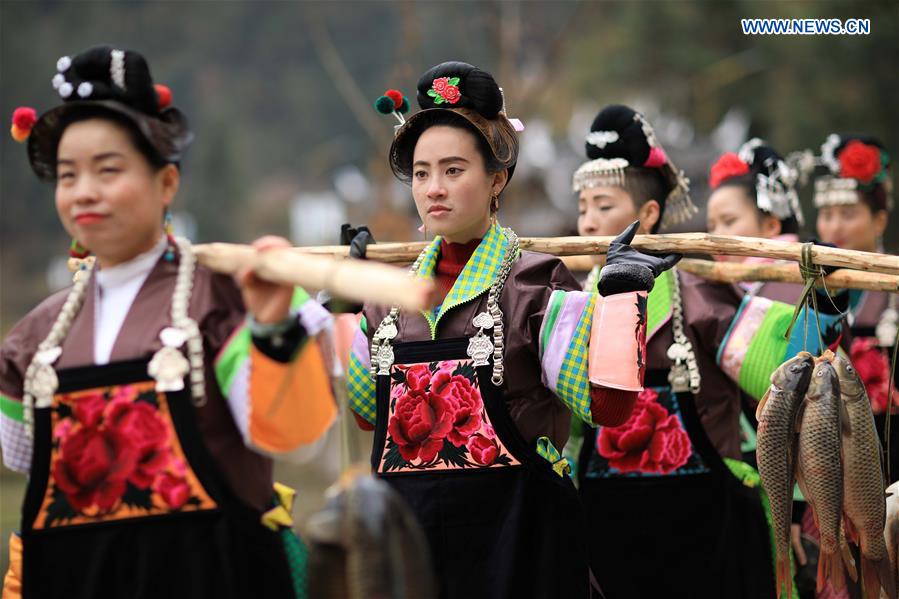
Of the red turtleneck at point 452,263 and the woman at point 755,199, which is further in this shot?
the woman at point 755,199

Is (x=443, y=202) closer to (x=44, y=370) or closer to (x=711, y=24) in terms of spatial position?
(x=44, y=370)

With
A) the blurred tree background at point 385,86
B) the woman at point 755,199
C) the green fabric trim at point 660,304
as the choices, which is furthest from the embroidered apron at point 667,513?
the blurred tree background at point 385,86

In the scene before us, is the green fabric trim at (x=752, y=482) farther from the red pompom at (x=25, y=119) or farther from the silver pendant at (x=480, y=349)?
the red pompom at (x=25, y=119)

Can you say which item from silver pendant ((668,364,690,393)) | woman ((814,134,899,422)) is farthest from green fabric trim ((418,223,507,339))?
woman ((814,134,899,422))

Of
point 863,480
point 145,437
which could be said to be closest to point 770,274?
point 863,480

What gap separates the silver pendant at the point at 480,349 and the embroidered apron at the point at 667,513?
110 cm

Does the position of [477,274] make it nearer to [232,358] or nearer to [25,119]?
[232,358]

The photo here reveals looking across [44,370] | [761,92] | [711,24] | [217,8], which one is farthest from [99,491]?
[217,8]

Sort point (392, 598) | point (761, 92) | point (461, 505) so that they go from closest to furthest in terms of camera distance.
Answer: point (392, 598), point (461, 505), point (761, 92)

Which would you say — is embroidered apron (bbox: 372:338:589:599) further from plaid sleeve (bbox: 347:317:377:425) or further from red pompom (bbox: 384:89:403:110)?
red pompom (bbox: 384:89:403:110)

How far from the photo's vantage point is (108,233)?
9.55ft

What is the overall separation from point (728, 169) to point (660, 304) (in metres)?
1.64

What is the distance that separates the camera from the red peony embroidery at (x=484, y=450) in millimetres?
3543

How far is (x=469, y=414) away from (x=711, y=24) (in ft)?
65.3
